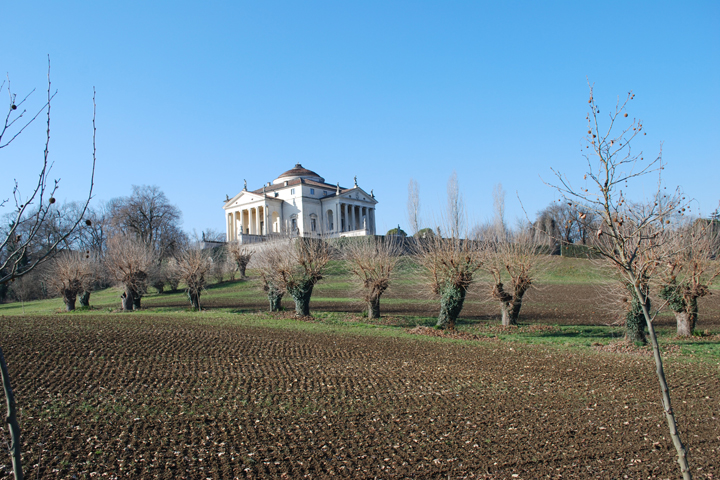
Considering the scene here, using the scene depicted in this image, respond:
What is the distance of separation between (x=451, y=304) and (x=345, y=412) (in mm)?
13666

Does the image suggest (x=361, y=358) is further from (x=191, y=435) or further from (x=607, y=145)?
(x=607, y=145)

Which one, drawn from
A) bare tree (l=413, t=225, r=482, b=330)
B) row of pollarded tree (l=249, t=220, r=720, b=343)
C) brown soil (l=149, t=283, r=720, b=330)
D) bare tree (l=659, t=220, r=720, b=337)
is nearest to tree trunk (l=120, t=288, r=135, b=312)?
brown soil (l=149, t=283, r=720, b=330)

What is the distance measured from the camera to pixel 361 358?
14.5 m

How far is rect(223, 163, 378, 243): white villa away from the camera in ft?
251

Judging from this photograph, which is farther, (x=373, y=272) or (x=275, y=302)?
(x=275, y=302)

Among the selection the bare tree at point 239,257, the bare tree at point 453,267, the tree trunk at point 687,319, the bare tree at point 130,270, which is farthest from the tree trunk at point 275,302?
the tree trunk at point 687,319

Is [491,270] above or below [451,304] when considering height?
above

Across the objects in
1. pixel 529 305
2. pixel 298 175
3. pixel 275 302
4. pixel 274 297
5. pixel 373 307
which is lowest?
pixel 529 305

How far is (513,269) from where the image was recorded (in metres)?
23.9

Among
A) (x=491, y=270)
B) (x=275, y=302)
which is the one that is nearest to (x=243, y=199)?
(x=275, y=302)

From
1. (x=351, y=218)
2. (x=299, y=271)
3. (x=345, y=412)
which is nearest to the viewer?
(x=345, y=412)

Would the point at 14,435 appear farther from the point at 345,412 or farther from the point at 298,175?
the point at 298,175

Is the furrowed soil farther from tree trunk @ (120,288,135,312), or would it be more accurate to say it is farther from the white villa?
the white villa

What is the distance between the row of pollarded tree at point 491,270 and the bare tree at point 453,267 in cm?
5
